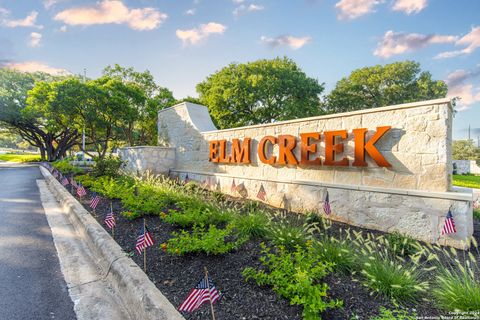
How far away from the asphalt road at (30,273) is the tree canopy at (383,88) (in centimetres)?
2588

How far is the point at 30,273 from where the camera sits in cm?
307

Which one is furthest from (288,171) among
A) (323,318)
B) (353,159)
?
(323,318)

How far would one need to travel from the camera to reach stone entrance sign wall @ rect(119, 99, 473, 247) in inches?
152

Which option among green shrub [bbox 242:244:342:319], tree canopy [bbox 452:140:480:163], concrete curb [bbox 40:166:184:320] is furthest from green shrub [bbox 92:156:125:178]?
tree canopy [bbox 452:140:480:163]

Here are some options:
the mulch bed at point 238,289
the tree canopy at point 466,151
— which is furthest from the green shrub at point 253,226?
the tree canopy at point 466,151

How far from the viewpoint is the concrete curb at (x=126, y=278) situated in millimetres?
2133

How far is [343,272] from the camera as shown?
2.71m

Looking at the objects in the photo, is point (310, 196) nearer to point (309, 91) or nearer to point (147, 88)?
point (147, 88)

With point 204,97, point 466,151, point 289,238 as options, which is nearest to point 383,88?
point 204,97

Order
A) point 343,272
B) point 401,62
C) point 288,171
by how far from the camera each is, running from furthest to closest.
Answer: point 401,62, point 288,171, point 343,272

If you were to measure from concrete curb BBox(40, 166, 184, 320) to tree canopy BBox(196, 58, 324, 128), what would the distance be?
18.0 meters

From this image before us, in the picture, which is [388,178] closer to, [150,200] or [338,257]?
[338,257]

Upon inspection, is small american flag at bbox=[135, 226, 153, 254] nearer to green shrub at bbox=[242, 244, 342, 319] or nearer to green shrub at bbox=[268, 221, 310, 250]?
green shrub at bbox=[242, 244, 342, 319]

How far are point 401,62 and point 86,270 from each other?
30.0 meters
